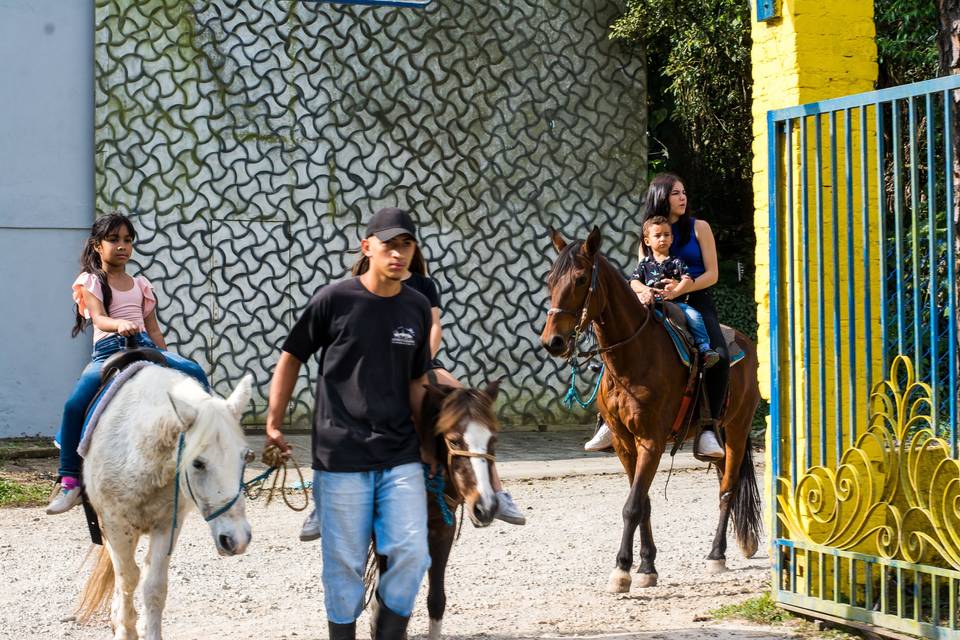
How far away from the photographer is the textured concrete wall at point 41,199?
14758 mm

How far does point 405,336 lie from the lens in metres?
5.32

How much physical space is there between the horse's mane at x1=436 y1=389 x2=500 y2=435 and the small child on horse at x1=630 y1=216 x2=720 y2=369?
3311 mm

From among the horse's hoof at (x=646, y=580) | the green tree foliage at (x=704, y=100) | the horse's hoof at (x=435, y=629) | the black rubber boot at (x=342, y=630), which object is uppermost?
the green tree foliage at (x=704, y=100)

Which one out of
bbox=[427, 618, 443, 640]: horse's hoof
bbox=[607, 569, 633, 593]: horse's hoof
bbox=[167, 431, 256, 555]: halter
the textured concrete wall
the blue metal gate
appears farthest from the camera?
the textured concrete wall

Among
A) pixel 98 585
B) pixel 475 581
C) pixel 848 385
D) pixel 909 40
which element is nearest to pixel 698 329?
pixel 848 385

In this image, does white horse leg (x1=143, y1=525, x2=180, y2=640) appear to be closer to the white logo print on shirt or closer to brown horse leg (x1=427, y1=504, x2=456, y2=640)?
brown horse leg (x1=427, y1=504, x2=456, y2=640)

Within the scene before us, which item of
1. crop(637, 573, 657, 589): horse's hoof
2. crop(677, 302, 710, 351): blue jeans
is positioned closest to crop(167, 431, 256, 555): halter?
crop(637, 573, 657, 589): horse's hoof

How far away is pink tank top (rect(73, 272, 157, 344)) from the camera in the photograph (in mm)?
7078

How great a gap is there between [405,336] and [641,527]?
3.32 metres

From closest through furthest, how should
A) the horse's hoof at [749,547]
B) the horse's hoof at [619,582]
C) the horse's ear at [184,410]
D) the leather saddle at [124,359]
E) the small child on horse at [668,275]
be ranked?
1. the horse's ear at [184,410]
2. the leather saddle at [124,359]
3. the horse's hoof at [619,582]
4. the small child on horse at [668,275]
5. the horse's hoof at [749,547]

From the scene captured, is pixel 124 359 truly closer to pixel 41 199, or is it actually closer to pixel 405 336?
pixel 405 336

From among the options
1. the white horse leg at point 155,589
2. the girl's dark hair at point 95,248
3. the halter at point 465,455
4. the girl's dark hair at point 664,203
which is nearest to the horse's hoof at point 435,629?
the halter at point 465,455

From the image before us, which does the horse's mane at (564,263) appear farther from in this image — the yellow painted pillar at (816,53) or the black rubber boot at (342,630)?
the black rubber boot at (342,630)

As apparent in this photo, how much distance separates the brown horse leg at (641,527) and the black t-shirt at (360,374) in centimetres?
273
